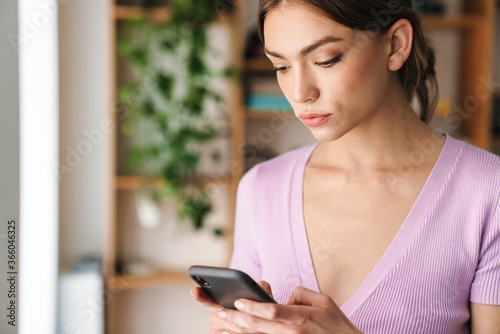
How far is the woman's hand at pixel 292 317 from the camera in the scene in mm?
779

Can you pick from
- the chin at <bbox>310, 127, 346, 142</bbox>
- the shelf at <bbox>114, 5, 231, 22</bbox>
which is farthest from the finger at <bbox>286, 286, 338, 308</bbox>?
the shelf at <bbox>114, 5, 231, 22</bbox>

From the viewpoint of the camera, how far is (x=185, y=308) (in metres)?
3.35

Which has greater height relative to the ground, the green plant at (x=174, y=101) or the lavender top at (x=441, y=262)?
the green plant at (x=174, y=101)

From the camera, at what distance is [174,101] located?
117 inches

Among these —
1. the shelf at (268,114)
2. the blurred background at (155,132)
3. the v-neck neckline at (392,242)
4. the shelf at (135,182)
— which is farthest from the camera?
the shelf at (268,114)

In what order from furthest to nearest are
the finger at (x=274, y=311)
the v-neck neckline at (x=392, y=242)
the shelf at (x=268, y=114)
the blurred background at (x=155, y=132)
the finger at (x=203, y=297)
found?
the shelf at (x=268, y=114), the blurred background at (x=155, y=132), the v-neck neckline at (x=392, y=242), the finger at (x=203, y=297), the finger at (x=274, y=311)

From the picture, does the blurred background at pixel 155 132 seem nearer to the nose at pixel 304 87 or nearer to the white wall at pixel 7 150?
the white wall at pixel 7 150

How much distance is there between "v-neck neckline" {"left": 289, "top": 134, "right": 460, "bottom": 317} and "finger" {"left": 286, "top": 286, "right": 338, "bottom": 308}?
0.19 m

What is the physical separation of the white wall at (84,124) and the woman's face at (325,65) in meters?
2.02

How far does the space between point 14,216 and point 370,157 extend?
697mm

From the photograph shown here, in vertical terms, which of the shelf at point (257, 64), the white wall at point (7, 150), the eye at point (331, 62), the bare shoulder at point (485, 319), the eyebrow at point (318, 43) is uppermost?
the shelf at point (257, 64)

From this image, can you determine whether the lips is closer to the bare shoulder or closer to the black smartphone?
the black smartphone

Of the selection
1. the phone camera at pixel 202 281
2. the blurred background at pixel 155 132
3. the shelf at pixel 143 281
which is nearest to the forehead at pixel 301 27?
the phone camera at pixel 202 281

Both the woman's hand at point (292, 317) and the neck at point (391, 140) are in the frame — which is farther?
the neck at point (391, 140)
